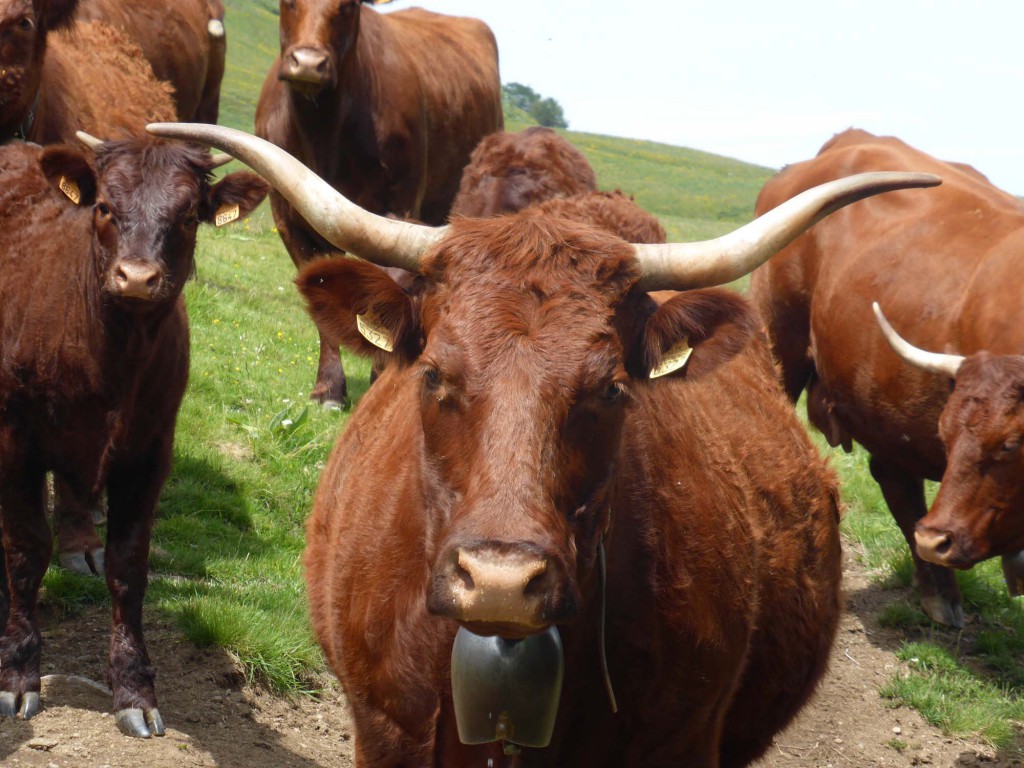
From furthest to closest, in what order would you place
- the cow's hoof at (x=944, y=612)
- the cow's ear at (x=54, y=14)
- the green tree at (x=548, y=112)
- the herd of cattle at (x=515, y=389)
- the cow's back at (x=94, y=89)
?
the green tree at (x=548, y=112)
the cow's hoof at (x=944, y=612)
the cow's back at (x=94, y=89)
the cow's ear at (x=54, y=14)
the herd of cattle at (x=515, y=389)

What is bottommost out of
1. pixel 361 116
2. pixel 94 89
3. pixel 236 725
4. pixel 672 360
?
pixel 236 725

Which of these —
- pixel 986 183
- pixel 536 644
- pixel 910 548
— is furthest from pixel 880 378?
pixel 536 644

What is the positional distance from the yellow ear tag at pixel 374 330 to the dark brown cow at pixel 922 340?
14.0ft

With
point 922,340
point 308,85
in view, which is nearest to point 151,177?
point 308,85

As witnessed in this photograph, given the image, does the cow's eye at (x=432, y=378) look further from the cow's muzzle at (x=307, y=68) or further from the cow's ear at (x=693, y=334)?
the cow's muzzle at (x=307, y=68)

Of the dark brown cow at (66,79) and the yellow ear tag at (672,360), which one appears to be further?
the dark brown cow at (66,79)

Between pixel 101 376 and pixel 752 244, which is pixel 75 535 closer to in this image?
pixel 101 376

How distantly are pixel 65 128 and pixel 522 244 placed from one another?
16.3 ft

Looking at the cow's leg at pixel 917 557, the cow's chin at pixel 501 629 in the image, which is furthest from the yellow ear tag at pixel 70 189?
the cow's leg at pixel 917 557

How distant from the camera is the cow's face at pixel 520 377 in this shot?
8.70 ft

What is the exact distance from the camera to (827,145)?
10.6m

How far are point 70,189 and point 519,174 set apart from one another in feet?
10.2

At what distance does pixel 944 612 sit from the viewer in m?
8.21

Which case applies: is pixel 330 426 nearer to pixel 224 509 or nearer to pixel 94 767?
pixel 224 509
